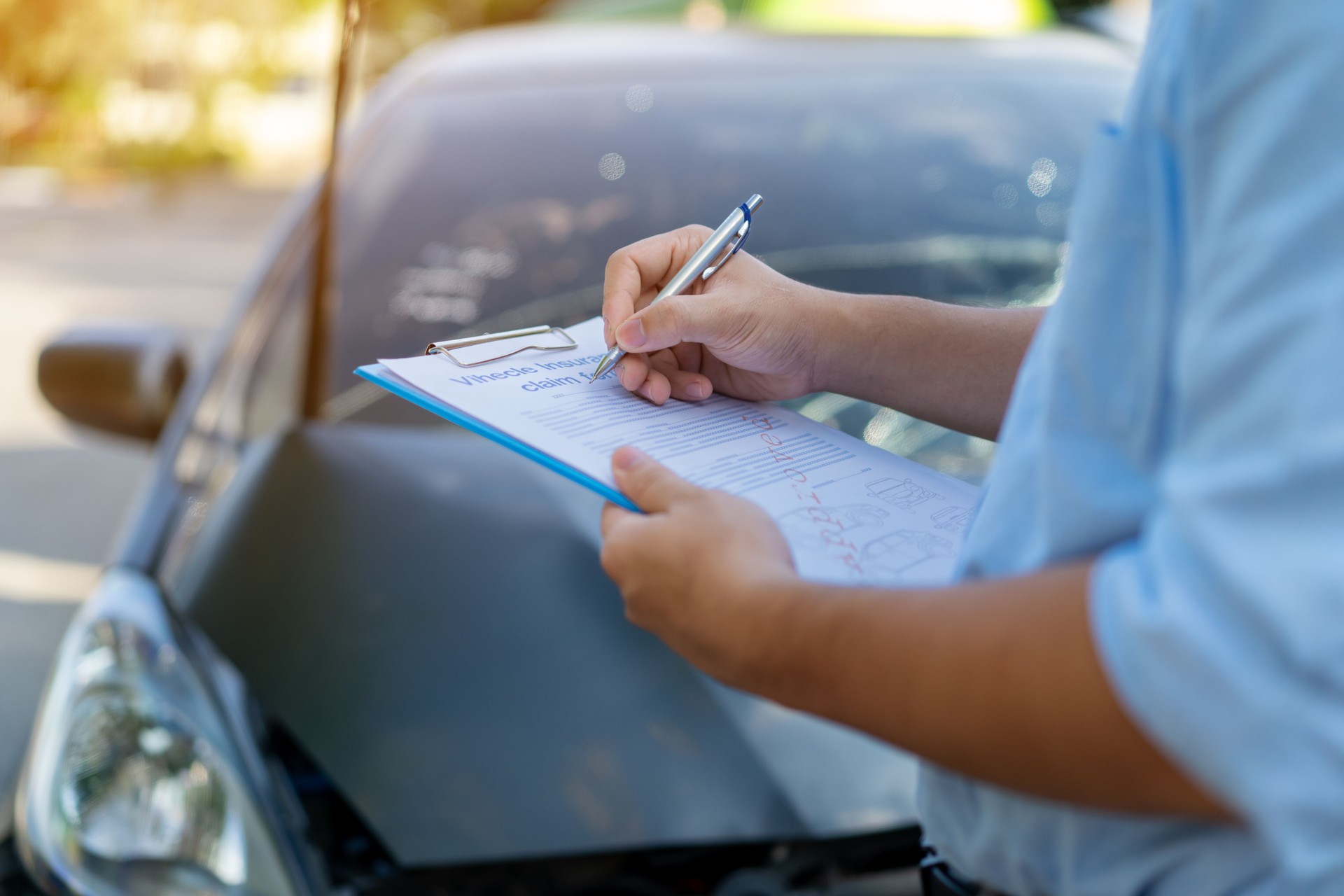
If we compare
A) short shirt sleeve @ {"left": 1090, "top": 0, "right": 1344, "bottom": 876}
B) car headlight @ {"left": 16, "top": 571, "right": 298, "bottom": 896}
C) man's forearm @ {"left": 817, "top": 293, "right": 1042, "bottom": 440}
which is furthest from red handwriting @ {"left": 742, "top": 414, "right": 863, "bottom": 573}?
car headlight @ {"left": 16, "top": 571, "right": 298, "bottom": 896}

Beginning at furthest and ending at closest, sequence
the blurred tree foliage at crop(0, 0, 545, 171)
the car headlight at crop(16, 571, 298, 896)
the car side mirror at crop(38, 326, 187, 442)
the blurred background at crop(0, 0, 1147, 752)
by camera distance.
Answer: the blurred tree foliage at crop(0, 0, 545, 171)
the blurred background at crop(0, 0, 1147, 752)
the car side mirror at crop(38, 326, 187, 442)
the car headlight at crop(16, 571, 298, 896)

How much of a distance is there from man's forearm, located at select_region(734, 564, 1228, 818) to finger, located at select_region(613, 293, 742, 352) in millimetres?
284

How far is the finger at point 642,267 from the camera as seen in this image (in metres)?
0.88

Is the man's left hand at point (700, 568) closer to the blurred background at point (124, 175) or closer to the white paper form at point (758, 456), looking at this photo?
the white paper form at point (758, 456)

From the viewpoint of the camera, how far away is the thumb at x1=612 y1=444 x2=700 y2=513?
26.8 inches

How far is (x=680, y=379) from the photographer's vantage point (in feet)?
2.97

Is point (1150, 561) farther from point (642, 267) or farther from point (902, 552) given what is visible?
point (642, 267)

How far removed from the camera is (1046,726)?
1.69 feet

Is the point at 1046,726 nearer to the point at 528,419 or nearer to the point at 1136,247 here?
the point at 1136,247

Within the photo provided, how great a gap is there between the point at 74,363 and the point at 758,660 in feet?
6.07

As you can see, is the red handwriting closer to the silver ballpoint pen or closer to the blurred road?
the silver ballpoint pen

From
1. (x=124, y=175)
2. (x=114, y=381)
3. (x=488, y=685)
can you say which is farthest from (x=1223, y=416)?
(x=124, y=175)

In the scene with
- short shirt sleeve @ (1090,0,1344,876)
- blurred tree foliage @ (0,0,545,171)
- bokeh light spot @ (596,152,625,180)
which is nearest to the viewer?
short shirt sleeve @ (1090,0,1344,876)

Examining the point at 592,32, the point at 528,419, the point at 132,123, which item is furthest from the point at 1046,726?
the point at 132,123
